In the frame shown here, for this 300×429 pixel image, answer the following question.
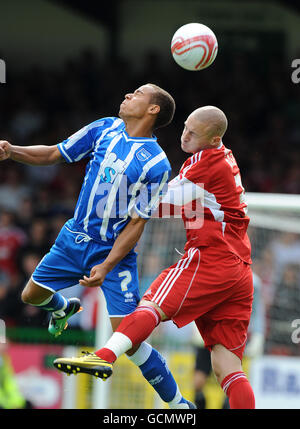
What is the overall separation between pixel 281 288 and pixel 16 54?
317 inches

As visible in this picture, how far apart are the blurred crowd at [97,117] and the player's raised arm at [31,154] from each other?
18.6 ft

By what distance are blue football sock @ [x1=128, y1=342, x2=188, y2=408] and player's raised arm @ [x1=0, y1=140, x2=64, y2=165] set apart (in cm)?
143

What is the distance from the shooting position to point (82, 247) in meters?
5.38

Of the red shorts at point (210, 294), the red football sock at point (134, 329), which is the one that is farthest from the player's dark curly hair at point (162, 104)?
the red football sock at point (134, 329)

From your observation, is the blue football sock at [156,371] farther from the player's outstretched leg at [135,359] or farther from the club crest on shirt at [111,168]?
the club crest on shirt at [111,168]

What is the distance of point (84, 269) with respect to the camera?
17.7ft

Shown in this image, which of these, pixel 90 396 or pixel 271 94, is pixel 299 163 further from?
pixel 90 396

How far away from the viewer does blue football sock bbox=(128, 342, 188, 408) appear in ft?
17.7

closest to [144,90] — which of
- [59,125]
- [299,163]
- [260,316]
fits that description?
[260,316]

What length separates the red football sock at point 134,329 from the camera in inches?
197
